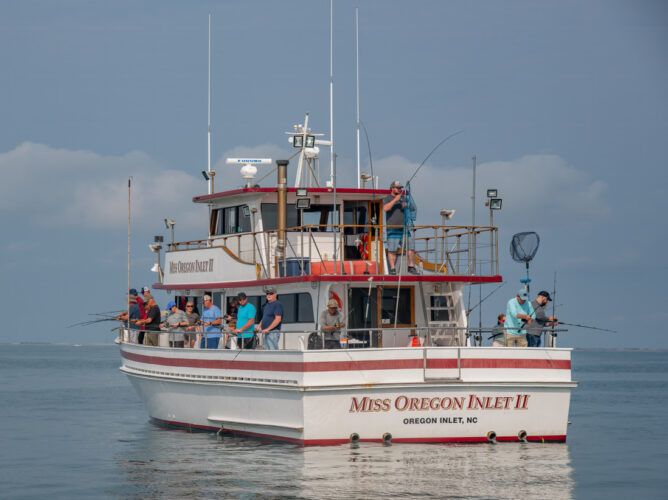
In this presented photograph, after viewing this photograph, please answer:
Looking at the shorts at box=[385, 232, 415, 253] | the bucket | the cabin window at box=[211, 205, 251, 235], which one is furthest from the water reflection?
the cabin window at box=[211, 205, 251, 235]

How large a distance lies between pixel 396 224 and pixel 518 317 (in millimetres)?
2992

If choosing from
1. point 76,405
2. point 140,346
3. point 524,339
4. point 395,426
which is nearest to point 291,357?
point 395,426

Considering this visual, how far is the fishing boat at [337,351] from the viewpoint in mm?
16656

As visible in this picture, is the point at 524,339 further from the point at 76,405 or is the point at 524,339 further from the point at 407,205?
the point at 76,405

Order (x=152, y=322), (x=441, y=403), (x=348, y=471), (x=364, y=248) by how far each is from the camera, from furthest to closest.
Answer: (x=152, y=322) < (x=364, y=248) < (x=441, y=403) < (x=348, y=471)

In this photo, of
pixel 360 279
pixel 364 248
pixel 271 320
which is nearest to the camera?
pixel 360 279

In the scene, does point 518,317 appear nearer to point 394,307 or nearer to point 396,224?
point 394,307

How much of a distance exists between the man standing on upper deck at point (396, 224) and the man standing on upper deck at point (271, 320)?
2.21 meters

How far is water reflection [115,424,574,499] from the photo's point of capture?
46.3 ft

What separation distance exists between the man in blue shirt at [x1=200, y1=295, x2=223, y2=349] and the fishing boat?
34 cm

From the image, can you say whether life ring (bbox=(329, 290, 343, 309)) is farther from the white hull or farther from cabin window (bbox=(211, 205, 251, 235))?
cabin window (bbox=(211, 205, 251, 235))

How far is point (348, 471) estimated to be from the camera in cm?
1517

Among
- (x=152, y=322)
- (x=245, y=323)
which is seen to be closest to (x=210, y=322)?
(x=245, y=323)

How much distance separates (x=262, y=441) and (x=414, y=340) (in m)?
3.24
